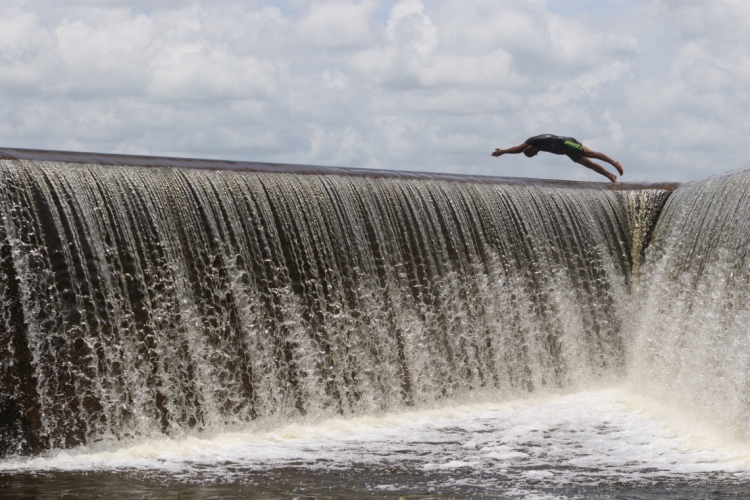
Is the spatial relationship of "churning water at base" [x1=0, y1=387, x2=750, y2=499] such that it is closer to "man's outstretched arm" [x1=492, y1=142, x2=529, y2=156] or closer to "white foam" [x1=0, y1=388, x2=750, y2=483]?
"white foam" [x1=0, y1=388, x2=750, y2=483]

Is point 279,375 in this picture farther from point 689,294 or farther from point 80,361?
point 689,294

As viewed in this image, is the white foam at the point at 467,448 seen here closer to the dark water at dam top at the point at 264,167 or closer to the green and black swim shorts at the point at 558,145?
the dark water at dam top at the point at 264,167

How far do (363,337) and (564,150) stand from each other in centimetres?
658

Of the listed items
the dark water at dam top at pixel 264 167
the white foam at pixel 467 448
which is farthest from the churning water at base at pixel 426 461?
the dark water at dam top at pixel 264 167

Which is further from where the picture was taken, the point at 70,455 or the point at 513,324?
the point at 513,324

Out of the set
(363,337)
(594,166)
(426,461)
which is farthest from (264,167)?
(594,166)

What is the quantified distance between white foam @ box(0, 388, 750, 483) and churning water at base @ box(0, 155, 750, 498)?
51mm

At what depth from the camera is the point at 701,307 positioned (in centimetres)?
1298

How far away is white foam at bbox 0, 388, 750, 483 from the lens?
9141 mm

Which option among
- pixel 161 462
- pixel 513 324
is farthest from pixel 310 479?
pixel 513 324

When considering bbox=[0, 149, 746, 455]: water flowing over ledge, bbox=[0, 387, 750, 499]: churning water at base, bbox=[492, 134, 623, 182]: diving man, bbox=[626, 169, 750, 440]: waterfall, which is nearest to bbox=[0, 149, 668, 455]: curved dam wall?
bbox=[0, 149, 746, 455]: water flowing over ledge

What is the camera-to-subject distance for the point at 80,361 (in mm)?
9922

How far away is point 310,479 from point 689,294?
23.1 ft

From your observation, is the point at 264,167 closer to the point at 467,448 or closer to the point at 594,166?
the point at 467,448
